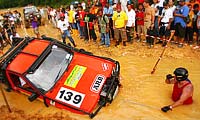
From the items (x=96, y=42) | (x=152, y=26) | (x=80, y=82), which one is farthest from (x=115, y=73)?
(x=96, y=42)

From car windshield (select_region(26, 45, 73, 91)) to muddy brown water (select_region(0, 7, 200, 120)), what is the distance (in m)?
0.66

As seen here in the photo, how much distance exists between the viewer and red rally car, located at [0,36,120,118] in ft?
22.2

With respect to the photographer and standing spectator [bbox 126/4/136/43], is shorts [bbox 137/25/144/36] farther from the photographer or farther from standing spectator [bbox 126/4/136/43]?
the photographer

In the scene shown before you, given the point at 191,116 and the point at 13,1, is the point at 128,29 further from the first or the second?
the point at 13,1

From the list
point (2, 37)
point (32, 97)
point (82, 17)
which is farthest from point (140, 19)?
point (2, 37)

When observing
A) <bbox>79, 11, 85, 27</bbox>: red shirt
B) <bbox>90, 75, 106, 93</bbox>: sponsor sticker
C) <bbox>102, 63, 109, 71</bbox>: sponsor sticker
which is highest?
<bbox>79, 11, 85, 27</bbox>: red shirt

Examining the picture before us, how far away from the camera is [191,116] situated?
6516mm

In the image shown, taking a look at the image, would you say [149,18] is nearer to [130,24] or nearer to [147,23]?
[147,23]

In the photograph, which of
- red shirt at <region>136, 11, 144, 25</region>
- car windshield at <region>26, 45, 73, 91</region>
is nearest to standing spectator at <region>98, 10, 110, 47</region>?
red shirt at <region>136, 11, 144, 25</region>

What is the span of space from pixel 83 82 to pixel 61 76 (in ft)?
1.96

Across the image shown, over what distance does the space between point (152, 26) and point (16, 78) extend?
18.0ft

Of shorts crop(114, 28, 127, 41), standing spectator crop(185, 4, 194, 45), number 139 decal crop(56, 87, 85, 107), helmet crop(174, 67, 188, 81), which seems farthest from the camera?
shorts crop(114, 28, 127, 41)

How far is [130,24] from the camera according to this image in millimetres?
11023

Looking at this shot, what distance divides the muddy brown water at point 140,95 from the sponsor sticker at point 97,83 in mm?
507
